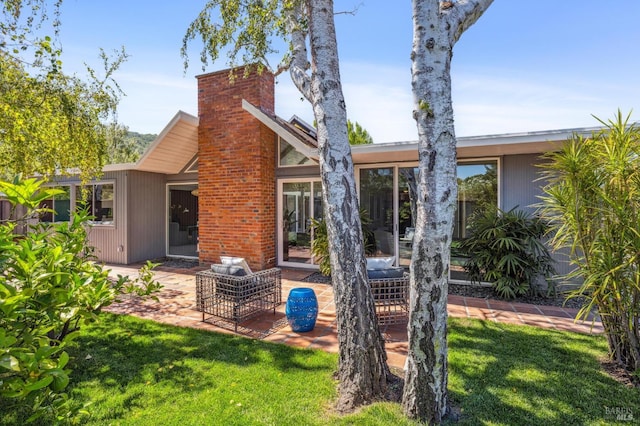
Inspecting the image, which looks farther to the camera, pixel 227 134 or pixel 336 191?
pixel 227 134

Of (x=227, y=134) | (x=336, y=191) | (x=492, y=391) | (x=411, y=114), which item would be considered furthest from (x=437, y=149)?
→ (x=227, y=134)

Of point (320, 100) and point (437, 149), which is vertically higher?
point (320, 100)

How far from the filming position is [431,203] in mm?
2572

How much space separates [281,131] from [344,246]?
18.9 feet

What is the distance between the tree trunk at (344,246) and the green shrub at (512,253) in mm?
4467

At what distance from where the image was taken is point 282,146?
9.66 metres

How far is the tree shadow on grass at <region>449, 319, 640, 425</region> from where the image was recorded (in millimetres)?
2871

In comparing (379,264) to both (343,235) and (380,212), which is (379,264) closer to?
(343,235)

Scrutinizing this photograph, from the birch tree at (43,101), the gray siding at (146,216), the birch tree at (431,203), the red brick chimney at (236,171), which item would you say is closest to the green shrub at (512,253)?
the birch tree at (431,203)

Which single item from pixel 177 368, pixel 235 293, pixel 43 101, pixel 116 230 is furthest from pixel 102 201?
pixel 177 368

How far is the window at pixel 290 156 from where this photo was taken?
9391 millimetres

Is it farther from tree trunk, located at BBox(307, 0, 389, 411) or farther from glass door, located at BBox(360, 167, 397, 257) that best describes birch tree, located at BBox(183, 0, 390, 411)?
glass door, located at BBox(360, 167, 397, 257)

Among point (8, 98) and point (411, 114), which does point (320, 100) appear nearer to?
point (411, 114)

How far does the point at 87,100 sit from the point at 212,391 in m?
7.44
